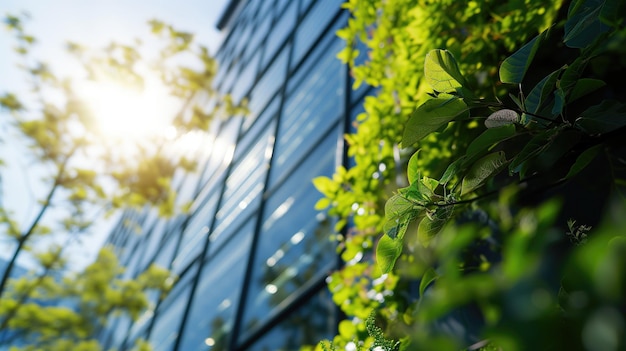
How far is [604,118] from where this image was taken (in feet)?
3.26

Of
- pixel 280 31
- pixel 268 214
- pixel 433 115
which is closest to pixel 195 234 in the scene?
pixel 268 214

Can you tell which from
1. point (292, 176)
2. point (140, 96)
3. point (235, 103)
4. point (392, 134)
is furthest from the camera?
point (235, 103)

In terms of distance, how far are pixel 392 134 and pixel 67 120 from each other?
21.5ft

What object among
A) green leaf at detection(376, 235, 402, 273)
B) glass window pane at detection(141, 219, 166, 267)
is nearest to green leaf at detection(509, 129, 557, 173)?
green leaf at detection(376, 235, 402, 273)

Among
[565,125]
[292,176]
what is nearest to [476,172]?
[565,125]

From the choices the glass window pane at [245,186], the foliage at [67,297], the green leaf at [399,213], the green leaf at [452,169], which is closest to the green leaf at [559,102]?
the green leaf at [452,169]

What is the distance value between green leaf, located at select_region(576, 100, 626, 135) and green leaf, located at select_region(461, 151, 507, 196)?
0.21m

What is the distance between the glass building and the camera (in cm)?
415

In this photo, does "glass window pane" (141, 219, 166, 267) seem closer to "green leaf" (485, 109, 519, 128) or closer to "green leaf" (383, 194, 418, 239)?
"green leaf" (383, 194, 418, 239)

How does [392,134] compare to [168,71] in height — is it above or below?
above

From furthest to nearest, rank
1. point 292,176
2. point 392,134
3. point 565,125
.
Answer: point 292,176
point 392,134
point 565,125

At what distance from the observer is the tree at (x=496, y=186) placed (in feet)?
1.09

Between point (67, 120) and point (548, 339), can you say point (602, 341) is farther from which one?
point (67, 120)

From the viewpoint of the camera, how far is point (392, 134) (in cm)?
245
